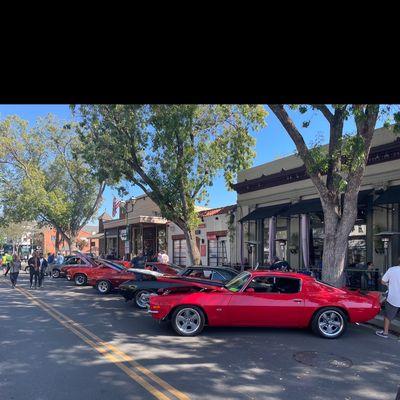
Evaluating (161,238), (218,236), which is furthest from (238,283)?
(161,238)

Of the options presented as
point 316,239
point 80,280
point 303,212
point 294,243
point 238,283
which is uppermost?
point 303,212

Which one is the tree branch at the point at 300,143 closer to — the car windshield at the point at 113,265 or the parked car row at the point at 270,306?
the parked car row at the point at 270,306

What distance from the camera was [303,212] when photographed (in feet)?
57.9

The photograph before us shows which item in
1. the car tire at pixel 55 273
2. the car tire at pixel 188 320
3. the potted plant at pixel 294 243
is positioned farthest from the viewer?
the car tire at pixel 55 273

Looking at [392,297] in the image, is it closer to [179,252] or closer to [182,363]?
[182,363]

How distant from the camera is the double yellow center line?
5613mm

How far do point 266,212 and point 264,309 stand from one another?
11.9 metres

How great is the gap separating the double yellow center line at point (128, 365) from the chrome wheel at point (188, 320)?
1.50 meters

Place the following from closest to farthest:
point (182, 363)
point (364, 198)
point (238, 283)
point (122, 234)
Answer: point (182, 363) → point (238, 283) → point (364, 198) → point (122, 234)

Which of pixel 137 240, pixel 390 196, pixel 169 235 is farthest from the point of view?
pixel 137 240

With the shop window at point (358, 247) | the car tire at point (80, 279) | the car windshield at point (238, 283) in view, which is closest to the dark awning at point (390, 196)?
the shop window at point (358, 247)

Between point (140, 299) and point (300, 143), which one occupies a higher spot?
point (300, 143)

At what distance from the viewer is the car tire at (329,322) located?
9023 millimetres
